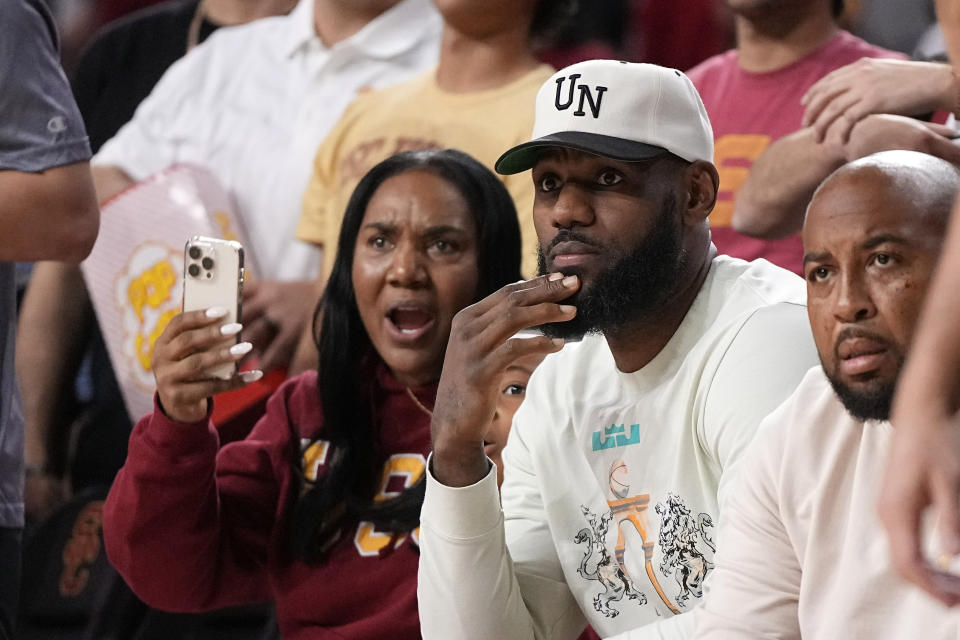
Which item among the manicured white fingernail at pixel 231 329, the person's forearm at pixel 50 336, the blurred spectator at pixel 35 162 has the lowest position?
the person's forearm at pixel 50 336

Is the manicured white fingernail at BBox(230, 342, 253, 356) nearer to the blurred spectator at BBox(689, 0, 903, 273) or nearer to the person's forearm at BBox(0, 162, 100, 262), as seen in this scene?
the person's forearm at BBox(0, 162, 100, 262)

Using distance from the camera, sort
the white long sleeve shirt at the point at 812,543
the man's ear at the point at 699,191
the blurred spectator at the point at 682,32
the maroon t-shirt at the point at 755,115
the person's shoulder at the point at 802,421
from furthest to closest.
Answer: the blurred spectator at the point at 682,32 < the maroon t-shirt at the point at 755,115 < the man's ear at the point at 699,191 < the person's shoulder at the point at 802,421 < the white long sleeve shirt at the point at 812,543

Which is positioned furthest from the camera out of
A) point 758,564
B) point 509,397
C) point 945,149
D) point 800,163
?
point 509,397

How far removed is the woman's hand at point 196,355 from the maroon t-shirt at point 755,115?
1.17 meters

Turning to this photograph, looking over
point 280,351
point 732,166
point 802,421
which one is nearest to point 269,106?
point 280,351

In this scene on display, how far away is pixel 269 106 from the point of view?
12.7 feet

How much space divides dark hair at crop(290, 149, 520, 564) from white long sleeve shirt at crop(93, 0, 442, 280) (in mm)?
783

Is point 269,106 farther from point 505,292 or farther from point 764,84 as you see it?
point 505,292

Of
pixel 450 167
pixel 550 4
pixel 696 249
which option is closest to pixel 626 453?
pixel 696 249

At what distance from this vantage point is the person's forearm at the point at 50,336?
12.1ft

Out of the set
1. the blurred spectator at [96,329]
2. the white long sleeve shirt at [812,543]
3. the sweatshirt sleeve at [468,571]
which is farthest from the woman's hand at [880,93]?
the blurred spectator at [96,329]

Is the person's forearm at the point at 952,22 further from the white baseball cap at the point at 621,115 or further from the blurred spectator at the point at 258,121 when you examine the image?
the blurred spectator at the point at 258,121

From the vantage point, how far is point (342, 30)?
3.86 m

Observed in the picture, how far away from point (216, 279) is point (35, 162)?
35 centimetres
